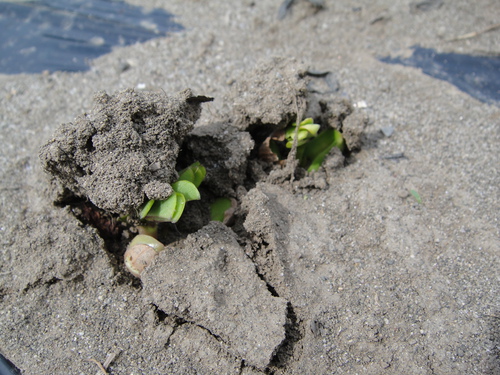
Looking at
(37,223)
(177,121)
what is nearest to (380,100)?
(177,121)

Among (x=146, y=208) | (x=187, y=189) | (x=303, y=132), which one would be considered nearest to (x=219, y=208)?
(x=187, y=189)

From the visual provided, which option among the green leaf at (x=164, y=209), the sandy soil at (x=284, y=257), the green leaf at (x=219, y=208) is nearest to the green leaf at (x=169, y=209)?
the green leaf at (x=164, y=209)

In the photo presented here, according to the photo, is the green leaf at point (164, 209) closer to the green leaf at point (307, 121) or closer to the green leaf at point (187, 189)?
the green leaf at point (187, 189)

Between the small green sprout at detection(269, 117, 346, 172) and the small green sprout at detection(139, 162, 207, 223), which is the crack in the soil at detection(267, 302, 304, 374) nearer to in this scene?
the small green sprout at detection(139, 162, 207, 223)

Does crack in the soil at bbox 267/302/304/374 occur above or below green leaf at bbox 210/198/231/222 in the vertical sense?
below

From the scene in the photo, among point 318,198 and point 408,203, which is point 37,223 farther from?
point 408,203

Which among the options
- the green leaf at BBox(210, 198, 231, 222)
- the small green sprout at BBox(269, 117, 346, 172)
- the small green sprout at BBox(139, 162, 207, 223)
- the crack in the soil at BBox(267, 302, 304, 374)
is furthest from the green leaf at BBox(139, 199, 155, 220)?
the small green sprout at BBox(269, 117, 346, 172)
